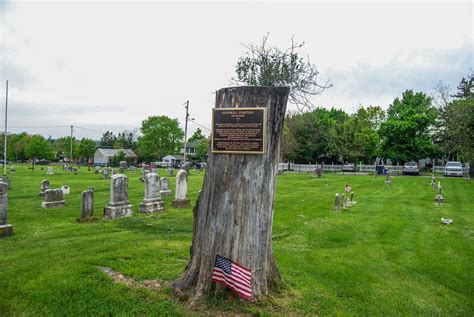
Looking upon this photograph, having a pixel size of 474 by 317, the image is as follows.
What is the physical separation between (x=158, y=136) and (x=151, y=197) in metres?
59.8

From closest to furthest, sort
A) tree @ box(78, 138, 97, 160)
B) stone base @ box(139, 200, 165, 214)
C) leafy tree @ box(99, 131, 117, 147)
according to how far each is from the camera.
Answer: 1. stone base @ box(139, 200, 165, 214)
2. tree @ box(78, 138, 97, 160)
3. leafy tree @ box(99, 131, 117, 147)

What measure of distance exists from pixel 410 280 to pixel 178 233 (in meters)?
5.87

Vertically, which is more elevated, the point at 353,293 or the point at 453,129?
the point at 453,129

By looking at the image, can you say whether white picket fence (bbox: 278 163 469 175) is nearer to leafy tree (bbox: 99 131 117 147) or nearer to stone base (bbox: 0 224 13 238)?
stone base (bbox: 0 224 13 238)

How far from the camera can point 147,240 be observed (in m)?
8.20

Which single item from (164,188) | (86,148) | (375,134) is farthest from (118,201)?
(86,148)

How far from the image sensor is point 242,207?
4520mm

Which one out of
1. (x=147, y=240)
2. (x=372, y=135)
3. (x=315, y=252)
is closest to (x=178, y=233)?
(x=147, y=240)

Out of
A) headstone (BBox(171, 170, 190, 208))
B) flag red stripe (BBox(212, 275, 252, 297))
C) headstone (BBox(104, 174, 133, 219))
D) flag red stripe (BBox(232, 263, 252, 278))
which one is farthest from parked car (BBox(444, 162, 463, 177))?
flag red stripe (BBox(212, 275, 252, 297))

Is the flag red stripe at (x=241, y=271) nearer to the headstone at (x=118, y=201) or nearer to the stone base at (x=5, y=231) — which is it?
the stone base at (x=5, y=231)

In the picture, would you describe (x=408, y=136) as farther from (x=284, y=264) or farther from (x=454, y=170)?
(x=284, y=264)

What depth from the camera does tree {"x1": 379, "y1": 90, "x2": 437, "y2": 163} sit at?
42281 millimetres

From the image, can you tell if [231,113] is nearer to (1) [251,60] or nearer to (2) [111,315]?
(2) [111,315]

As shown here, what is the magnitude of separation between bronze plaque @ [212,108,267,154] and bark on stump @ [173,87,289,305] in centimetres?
8
